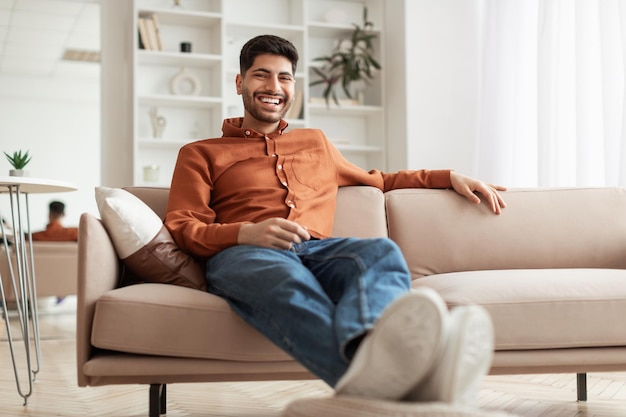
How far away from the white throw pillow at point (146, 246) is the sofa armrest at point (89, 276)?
0.04 m

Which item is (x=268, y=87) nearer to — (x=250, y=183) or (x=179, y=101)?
(x=250, y=183)

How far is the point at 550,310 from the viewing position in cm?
180

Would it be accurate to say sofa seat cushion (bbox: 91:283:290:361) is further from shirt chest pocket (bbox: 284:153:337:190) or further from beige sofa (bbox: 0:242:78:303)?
beige sofa (bbox: 0:242:78:303)

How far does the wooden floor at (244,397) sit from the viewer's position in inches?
88.4

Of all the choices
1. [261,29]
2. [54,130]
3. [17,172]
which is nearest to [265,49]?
[17,172]

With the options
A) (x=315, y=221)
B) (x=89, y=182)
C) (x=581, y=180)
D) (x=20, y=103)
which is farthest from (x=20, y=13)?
(x=315, y=221)

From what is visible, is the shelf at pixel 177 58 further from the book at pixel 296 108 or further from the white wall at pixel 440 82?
the white wall at pixel 440 82

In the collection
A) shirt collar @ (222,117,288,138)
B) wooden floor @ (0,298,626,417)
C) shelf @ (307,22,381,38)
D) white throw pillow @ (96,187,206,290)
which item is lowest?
wooden floor @ (0,298,626,417)

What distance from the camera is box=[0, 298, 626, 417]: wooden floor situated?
2.24 metres

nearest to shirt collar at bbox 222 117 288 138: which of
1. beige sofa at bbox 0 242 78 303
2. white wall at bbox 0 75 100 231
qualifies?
beige sofa at bbox 0 242 78 303

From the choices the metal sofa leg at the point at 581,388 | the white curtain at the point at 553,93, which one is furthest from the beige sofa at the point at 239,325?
the white curtain at the point at 553,93

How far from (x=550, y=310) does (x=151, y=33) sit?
12.1 ft

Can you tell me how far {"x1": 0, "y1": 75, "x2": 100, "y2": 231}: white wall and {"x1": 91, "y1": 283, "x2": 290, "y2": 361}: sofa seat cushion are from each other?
874 cm

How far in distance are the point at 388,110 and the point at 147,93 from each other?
1696mm
